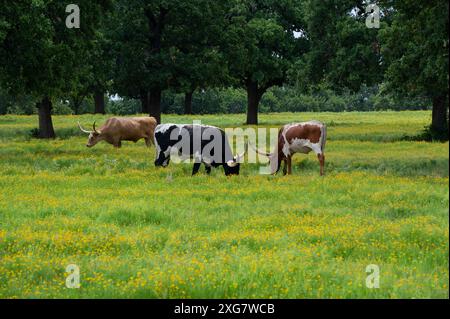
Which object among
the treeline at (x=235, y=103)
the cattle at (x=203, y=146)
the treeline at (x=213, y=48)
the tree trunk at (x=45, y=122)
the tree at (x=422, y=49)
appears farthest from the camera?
the treeline at (x=235, y=103)

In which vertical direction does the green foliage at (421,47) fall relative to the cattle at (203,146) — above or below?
above

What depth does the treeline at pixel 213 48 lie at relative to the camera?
85.9ft

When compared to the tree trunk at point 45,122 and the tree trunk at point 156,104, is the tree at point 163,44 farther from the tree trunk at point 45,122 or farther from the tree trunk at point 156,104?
the tree trunk at point 45,122

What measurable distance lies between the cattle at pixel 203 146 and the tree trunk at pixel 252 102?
33731 mm

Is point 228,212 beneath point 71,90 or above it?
beneath

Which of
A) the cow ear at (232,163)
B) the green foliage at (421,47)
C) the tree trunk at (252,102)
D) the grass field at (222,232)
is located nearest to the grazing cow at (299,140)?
the grass field at (222,232)

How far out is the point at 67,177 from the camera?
1967 centimetres

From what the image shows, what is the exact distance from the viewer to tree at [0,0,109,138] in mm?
25406

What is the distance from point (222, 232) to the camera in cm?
1176

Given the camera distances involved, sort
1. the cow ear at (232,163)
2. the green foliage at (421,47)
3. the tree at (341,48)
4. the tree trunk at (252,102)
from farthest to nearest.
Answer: the tree trunk at (252,102)
the tree at (341,48)
the cow ear at (232,163)
the green foliage at (421,47)

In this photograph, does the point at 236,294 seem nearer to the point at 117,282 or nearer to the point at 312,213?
the point at 117,282

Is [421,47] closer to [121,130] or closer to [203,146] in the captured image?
[203,146]

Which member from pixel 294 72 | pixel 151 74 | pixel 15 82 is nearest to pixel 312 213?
pixel 15 82
